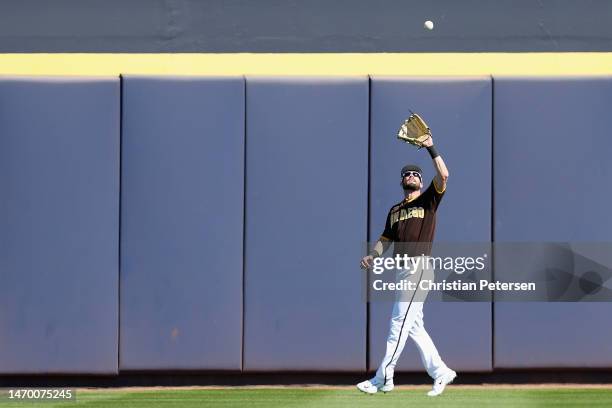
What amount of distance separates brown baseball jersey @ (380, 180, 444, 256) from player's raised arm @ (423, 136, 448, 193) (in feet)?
0.17

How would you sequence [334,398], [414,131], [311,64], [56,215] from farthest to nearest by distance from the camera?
[311,64], [56,215], [414,131], [334,398]

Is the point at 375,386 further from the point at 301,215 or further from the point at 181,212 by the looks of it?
the point at 181,212

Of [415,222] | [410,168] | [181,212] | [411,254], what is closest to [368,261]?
[411,254]

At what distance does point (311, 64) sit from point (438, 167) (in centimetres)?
128

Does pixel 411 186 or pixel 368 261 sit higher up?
pixel 411 186

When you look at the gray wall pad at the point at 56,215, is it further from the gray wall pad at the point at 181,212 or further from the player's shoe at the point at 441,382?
the player's shoe at the point at 441,382

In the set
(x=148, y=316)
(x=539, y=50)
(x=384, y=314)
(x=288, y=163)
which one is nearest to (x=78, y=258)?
(x=148, y=316)

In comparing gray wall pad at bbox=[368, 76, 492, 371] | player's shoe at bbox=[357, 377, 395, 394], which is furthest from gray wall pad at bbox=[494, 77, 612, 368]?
player's shoe at bbox=[357, 377, 395, 394]

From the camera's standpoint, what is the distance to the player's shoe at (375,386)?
331 inches

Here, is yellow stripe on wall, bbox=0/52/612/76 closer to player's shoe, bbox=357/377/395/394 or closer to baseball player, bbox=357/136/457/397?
baseball player, bbox=357/136/457/397

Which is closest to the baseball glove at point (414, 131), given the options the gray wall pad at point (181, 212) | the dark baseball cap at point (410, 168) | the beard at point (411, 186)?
the dark baseball cap at point (410, 168)

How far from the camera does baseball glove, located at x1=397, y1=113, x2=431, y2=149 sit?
8398 millimetres

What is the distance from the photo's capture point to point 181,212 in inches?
337

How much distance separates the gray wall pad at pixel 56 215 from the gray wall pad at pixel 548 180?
2.89 m
